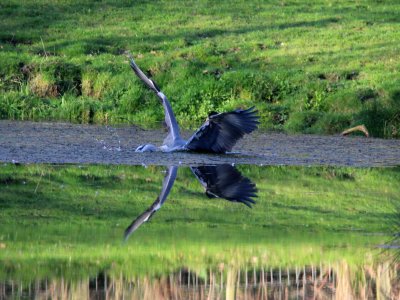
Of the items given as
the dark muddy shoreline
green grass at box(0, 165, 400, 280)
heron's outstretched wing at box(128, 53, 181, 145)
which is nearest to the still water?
green grass at box(0, 165, 400, 280)

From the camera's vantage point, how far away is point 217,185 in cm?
930

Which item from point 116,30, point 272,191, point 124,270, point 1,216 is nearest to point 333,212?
point 272,191

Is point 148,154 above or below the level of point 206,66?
below

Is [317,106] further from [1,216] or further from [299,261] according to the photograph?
[299,261]

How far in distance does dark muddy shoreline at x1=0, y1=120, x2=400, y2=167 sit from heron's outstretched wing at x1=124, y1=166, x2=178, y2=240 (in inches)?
39.8

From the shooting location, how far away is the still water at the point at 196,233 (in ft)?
16.5

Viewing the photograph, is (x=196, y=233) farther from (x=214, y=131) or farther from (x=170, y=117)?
(x=214, y=131)

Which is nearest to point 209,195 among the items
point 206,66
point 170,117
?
point 170,117

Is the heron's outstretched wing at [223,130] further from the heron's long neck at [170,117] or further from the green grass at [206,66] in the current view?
the green grass at [206,66]

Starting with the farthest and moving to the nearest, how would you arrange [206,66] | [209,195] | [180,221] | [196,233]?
[206,66]
[209,195]
[180,221]
[196,233]

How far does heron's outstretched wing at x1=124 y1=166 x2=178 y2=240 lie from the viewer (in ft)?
22.5

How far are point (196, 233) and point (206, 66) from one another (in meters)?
10.5

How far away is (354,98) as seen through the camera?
1533cm

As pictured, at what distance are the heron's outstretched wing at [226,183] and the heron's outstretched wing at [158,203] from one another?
23 centimetres
